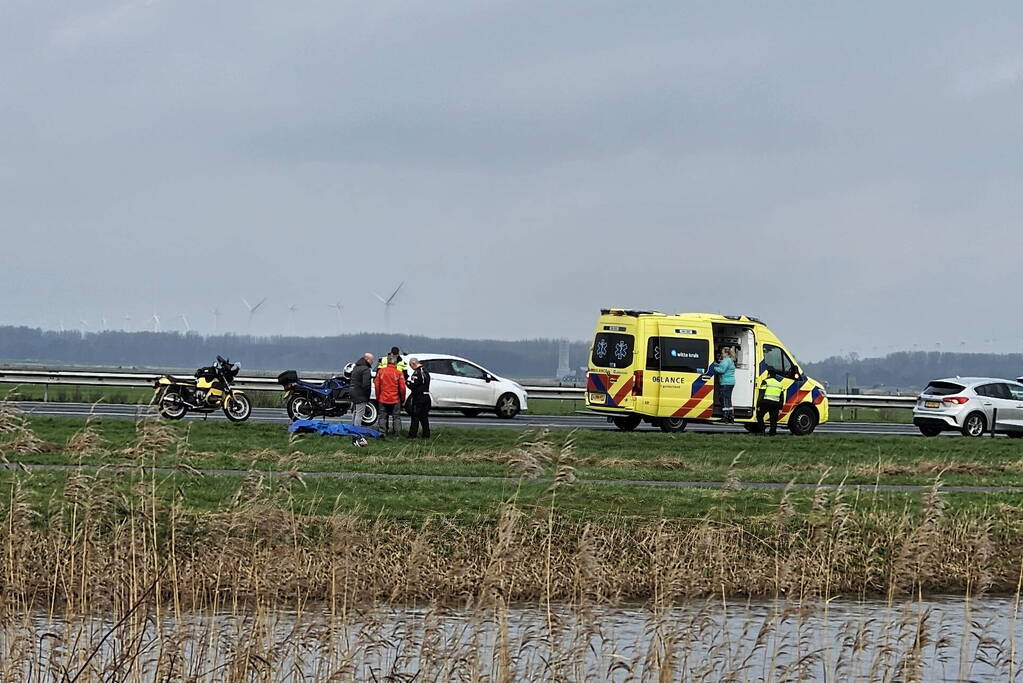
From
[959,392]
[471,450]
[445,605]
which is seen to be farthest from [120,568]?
[959,392]

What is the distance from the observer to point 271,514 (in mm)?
10164

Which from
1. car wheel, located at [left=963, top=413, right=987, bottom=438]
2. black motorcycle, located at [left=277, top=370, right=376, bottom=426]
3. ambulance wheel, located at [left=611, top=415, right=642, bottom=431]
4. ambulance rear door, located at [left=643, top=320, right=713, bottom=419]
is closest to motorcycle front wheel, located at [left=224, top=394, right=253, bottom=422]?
black motorcycle, located at [left=277, top=370, right=376, bottom=426]

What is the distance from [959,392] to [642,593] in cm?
2462

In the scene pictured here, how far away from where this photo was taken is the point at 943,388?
3888 cm

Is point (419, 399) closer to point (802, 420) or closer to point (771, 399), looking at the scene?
point (771, 399)

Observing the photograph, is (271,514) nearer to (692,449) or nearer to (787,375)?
(692,449)

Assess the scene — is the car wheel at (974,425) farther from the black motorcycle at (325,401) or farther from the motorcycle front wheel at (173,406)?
the motorcycle front wheel at (173,406)

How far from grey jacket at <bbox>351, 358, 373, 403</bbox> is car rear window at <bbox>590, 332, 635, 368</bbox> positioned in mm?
7440

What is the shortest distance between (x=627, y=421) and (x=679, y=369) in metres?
1.84

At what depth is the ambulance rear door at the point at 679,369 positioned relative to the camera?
3431 centimetres

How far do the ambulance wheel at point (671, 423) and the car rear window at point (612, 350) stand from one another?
151cm

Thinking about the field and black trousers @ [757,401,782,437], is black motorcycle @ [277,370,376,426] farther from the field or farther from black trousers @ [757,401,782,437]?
black trousers @ [757,401,782,437]

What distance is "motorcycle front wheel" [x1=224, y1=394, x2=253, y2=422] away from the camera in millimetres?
32594

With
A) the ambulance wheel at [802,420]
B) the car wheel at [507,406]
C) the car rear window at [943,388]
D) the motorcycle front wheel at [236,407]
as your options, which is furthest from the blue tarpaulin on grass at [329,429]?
the car rear window at [943,388]
